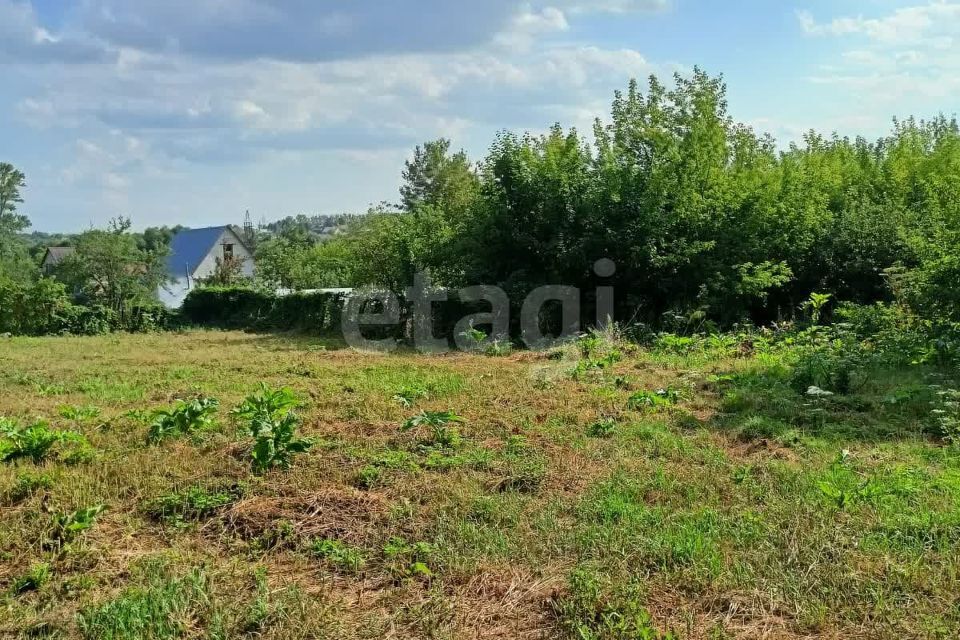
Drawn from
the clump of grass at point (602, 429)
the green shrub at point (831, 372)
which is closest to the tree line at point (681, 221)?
the green shrub at point (831, 372)

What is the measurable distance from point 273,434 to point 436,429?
4.73 feet

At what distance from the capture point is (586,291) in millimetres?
13531

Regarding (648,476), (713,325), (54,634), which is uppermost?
(713,325)

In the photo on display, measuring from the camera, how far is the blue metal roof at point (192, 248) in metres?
41.5

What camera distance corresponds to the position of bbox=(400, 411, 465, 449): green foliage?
5.72 meters

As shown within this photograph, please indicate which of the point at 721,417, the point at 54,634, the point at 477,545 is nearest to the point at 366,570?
the point at 477,545

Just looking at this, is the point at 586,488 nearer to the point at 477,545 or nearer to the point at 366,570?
the point at 477,545

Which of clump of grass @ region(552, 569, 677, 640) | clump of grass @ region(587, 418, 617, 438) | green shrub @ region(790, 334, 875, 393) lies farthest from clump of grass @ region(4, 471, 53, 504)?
green shrub @ region(790, 334, 875, 393)

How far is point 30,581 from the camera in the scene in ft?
11.5

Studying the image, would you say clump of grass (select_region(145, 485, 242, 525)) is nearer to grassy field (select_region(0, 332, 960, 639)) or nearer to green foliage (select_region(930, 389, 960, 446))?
grassy field (select_region(0, 332, 960, 639))

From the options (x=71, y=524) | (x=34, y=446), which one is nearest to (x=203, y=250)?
(x=34, y=446)

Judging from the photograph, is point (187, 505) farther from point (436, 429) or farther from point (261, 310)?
point (261, 310)

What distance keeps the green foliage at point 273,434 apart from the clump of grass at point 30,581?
163 cm

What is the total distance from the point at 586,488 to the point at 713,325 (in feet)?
27.2
